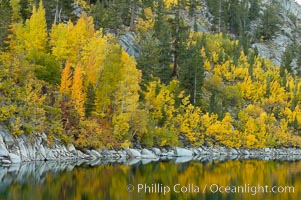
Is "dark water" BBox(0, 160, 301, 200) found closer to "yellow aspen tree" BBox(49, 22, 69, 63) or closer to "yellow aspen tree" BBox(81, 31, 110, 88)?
"yellow aspen tree" BBox(81, 31, 110, 88)

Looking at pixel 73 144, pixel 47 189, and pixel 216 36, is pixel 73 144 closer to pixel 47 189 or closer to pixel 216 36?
pixel 47 189

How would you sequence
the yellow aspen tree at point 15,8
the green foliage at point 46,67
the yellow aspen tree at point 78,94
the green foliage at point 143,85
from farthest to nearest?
1. the yellow aspen tree at point 15,8
2. the green foliage at point 46,67
3. the yellow aspen tree at point 78,94
4. the green foliage at point 143,85

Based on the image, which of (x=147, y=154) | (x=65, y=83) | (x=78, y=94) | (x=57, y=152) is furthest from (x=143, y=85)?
(x=57, y=152)

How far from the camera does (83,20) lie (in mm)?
62312

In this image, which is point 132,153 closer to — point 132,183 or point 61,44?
point 61,44

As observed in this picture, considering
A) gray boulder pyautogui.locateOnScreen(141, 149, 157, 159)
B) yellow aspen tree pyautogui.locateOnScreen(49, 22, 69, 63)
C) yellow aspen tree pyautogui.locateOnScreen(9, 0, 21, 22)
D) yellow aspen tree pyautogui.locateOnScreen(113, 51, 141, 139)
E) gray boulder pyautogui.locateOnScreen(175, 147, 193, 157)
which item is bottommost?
gray boulder pyautogui.locateOnScreen(175, 147, 193, 157)

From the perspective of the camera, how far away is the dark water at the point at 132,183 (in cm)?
2505

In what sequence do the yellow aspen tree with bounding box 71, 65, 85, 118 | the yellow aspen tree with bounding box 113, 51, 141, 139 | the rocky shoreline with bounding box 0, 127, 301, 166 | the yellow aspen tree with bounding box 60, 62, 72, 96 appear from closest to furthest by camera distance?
1. the rocky shoreline with bounding box 0, 127, 301, 166
2. the yellow aspen tree with bounding box 71, 65, 85, 118
3. the yellow aspen tree with bounding box 60, 62, 72, 96
4. the yellow aspen tree with bounding box 113, 51, 141, 139

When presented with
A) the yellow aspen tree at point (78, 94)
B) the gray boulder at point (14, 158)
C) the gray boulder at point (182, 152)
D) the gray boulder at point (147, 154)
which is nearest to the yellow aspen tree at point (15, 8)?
the yellow aspen tree at point (78, 94)

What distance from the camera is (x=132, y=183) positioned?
3027 centimetres

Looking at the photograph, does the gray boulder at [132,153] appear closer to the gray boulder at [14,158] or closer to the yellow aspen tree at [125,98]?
the yellow aspen tree at [125,98]

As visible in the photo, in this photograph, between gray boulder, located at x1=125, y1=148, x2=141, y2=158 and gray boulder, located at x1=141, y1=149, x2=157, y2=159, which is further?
gray boulder, located at x1=141, y1=149, x2=157, y2=159

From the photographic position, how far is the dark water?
25055 mm

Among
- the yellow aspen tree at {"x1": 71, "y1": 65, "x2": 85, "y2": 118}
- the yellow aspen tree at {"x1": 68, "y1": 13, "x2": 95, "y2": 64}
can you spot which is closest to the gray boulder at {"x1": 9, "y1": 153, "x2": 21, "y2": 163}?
the yellow aspen tree at {"x1": 71, "y1": 65, "x2": 85, "y2": 118}
